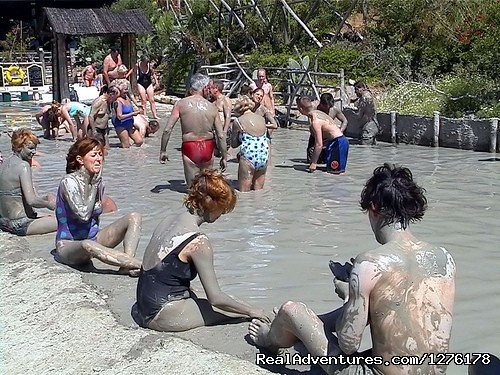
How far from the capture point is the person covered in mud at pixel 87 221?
19.3ft

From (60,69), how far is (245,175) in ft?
41.6

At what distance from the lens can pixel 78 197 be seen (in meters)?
6.00

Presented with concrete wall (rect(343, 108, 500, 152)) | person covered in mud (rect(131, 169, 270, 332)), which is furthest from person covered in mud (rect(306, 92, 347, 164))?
person covered in mud (rect(131, 169, 270, 332))

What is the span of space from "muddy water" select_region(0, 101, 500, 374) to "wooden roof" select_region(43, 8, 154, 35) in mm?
7681

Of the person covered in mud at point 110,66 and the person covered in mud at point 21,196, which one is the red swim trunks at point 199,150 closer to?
the person covered in mud at point 21,196

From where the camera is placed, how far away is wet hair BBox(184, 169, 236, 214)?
440 centimetres

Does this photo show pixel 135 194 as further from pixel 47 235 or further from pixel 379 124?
pixel 379 124

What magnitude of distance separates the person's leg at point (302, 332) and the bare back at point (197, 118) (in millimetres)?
4660

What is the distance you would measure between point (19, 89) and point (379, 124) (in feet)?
48.9

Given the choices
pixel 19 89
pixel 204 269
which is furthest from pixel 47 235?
pixel 19 89

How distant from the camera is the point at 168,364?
4.23 m

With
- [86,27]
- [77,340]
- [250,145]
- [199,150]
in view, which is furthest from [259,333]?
[86,27]

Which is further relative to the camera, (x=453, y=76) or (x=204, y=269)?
(x=453, y=76)

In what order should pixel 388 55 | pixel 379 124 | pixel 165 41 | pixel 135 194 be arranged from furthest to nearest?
pixel 165 41, pixel 388 55, pixel 379 124, pixel 135 194
